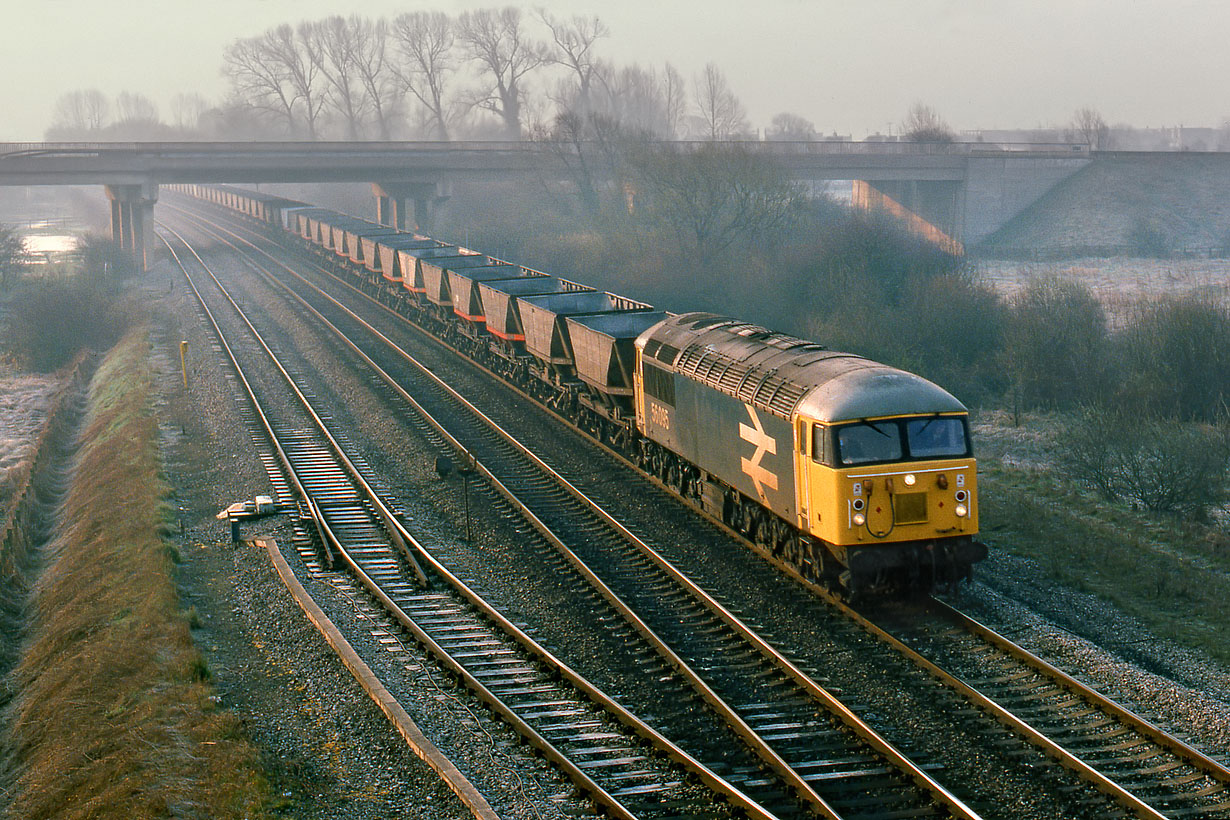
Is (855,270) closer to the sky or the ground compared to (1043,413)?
closer to the sky

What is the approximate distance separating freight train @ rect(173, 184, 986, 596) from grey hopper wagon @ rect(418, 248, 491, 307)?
34.6ft

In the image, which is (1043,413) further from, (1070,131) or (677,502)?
(1070,131)

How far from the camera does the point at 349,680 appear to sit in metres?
14.0

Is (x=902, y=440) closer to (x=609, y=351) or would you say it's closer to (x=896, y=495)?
(x=896, y=495)

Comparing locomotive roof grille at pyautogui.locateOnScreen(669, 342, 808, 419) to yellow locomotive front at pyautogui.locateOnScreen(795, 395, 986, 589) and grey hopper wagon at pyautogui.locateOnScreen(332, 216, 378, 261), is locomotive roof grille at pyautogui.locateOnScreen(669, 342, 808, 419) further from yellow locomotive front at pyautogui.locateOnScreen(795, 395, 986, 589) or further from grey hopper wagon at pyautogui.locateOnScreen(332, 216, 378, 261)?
grey hopper wagon at pyautogui.locateOnScreen(332, 216, 378, 261)

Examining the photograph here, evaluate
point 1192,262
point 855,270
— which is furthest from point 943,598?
point 1192,262

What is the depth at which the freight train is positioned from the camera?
48.9 feet

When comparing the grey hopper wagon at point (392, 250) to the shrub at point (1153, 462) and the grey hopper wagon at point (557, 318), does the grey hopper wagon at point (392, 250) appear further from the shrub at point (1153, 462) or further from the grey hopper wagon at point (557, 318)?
the shrub at point (1153, 462)

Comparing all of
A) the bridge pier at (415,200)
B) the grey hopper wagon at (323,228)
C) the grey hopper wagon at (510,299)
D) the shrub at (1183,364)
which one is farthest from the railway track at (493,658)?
the bridge pier at (415,200)

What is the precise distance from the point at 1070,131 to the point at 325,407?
12538 centimetres

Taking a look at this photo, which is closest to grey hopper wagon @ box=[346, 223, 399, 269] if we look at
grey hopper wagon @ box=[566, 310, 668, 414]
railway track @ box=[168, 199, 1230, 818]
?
grey hopper wagon @ box=[566, 310, 668, 414]

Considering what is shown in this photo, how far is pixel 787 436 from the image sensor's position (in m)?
16.0

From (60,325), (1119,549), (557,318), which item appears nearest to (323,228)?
(60,325)

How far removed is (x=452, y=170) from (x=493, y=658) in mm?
61102
